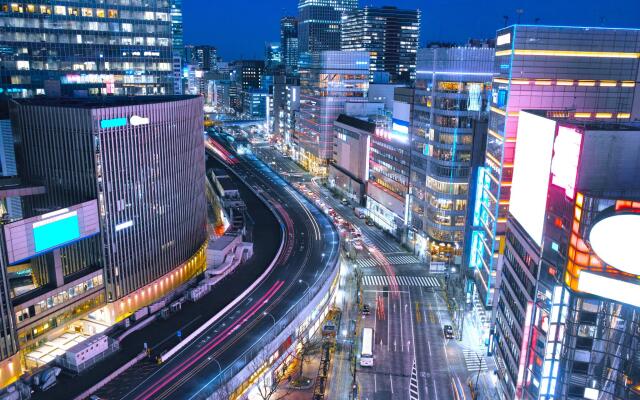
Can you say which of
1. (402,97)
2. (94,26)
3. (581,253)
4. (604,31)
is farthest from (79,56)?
(581,253)

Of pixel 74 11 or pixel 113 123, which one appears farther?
pixel 74 11

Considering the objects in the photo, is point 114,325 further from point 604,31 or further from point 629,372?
point 604,31

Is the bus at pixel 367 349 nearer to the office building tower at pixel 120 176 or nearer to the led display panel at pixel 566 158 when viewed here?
the led display panel at pixel 566 158

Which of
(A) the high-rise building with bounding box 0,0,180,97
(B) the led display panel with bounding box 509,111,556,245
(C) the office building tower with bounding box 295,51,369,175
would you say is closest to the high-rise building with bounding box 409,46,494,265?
(B) the led display panel with bounding box 509,111,556,245

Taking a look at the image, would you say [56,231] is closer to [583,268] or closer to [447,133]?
[583,268]

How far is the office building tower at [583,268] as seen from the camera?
164 ft

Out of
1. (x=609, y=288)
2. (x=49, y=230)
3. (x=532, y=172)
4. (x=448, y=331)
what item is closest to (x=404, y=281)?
(x=448, y=331)

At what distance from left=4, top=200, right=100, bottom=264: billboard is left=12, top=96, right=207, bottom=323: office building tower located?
248cm

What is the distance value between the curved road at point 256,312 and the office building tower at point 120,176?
19.0 m

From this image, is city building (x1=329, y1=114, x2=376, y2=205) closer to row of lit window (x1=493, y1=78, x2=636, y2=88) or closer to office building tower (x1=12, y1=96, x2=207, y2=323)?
row of lit window (x1=493, y1=78, x2=636, y2=88)

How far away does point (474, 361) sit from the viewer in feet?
274

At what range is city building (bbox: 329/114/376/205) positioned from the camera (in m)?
164

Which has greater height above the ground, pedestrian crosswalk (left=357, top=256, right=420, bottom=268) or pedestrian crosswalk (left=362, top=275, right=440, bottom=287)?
pedestrian crosswalk (left=357, top=256, right=420, bottom=268)

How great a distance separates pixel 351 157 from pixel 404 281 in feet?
229
